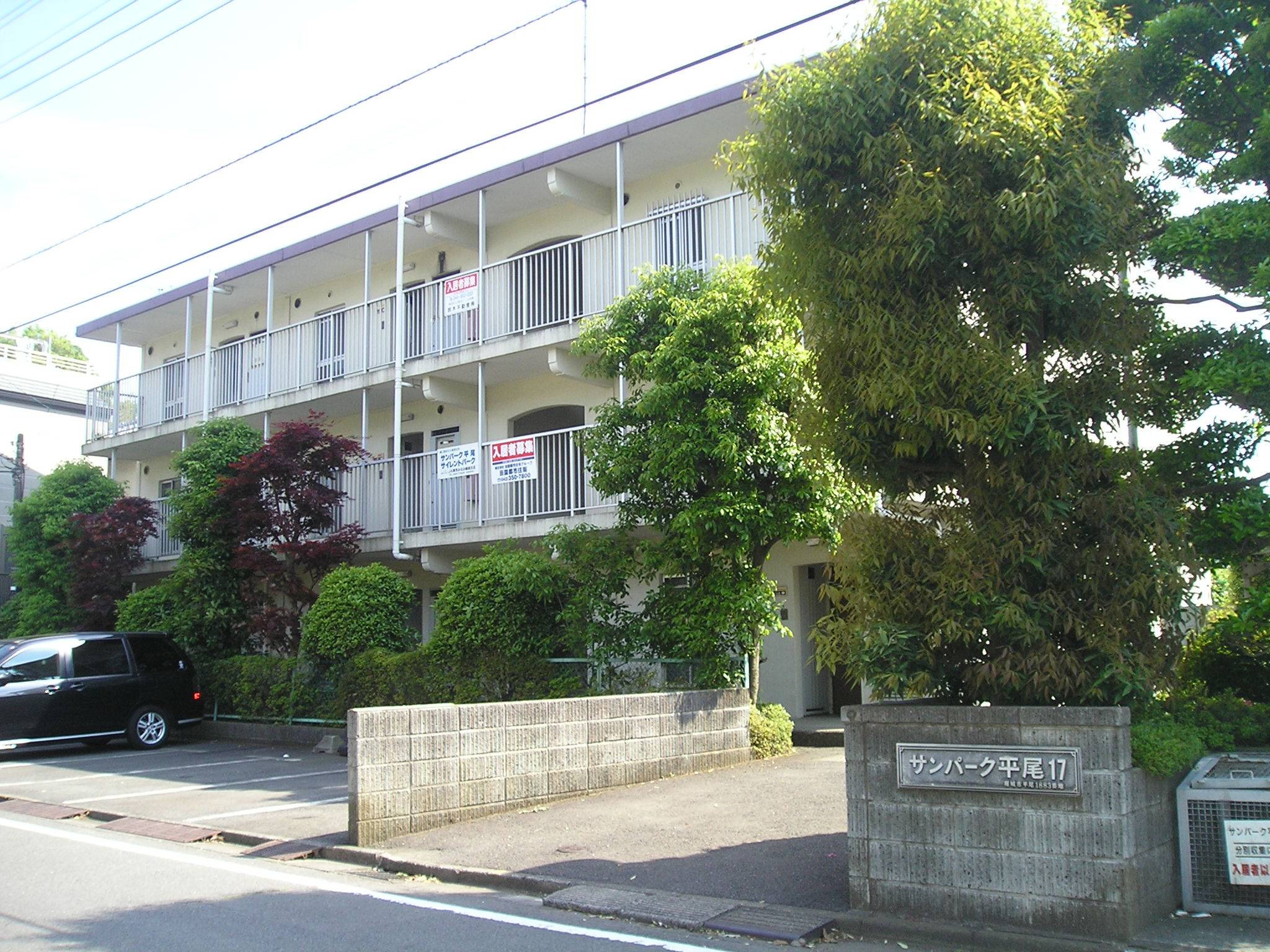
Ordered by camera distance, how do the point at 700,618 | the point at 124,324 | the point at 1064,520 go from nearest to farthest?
1. the point at 1064,520
2. the point at 700,618
3. the point at 124,324

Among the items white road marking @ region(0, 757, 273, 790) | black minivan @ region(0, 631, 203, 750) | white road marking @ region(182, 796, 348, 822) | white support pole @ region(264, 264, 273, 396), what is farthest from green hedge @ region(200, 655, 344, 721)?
white support pole @ region(264, 264, 273, 396)

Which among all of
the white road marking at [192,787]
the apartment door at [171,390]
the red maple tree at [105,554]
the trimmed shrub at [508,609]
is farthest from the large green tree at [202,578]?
Result: the trimmed shrub at [508,609]

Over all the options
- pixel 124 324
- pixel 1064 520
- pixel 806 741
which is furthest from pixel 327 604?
pixel 124 324

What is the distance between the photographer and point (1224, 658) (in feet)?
25.2

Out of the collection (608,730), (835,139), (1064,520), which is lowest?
(608,730)

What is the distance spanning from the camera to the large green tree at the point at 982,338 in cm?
615

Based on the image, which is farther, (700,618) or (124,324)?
(124,324)

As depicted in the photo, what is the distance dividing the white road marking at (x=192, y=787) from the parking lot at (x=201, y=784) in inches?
0.5

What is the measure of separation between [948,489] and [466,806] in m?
4.83

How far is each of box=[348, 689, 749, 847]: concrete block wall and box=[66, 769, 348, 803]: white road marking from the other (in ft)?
12.5

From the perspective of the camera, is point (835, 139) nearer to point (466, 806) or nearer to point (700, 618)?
point (466, 806)

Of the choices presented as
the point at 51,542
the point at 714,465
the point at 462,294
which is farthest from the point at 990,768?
the point at 51,542

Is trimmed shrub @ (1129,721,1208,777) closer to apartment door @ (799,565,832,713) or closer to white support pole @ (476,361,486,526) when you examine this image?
apartment door @ (799,565,832,713)

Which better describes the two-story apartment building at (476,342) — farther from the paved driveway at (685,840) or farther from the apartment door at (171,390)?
the paved driveway at (685,840)
